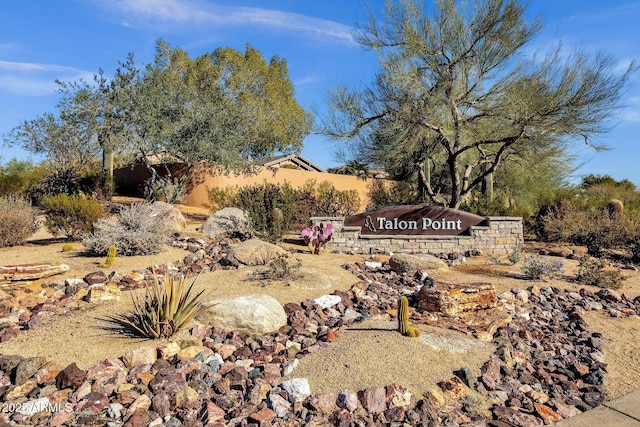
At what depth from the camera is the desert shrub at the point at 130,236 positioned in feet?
30.4

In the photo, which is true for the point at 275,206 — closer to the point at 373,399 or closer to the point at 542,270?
the point at 542,270

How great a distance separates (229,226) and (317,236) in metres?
2.87

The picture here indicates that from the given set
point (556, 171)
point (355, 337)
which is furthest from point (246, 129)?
point (355, 337)

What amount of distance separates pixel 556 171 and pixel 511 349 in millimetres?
17694

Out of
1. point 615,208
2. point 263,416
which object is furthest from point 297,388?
point 615,208

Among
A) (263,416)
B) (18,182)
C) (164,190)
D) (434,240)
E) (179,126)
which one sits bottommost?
(263,416)

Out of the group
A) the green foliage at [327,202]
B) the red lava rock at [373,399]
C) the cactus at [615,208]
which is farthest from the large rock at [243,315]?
the cactus at [615,208]

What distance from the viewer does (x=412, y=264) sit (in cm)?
921

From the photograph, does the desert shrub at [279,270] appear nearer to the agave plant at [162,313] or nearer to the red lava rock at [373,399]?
the agave plant at [162,313]

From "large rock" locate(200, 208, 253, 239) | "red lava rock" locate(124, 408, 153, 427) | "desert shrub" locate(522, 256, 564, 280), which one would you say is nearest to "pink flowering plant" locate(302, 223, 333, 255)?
"large rock" locate(200, 208, 253, 239)

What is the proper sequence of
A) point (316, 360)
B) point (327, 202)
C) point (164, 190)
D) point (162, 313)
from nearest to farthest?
1. point (316, 360)
2. point (162, 313)
3. point (327, 202)
4. point (164, 190)

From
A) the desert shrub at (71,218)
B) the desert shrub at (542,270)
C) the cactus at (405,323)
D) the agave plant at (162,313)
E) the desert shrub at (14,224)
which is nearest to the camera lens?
the agave plant at (162,313)

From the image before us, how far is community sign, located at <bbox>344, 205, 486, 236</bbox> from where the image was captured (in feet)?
38.9

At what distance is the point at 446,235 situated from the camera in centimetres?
1195
